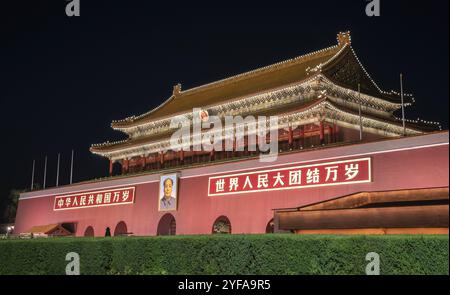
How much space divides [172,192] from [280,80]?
8.05 meters

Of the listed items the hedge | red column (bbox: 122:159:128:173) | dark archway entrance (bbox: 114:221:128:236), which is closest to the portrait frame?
dark archway entrance (bbox: 114:221:128:236)

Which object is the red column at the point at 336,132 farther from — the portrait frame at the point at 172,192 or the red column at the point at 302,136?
the portrait frame at the point at 172,192

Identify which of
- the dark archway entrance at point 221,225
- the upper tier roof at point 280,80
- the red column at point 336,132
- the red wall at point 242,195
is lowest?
the dark archway entrance at point 221,225

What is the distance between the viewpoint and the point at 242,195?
67.5ft

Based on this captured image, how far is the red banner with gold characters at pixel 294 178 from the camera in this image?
669 inches

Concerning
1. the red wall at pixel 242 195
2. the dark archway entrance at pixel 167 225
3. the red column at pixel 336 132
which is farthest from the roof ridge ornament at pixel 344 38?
the dark archway entrance at pixel 167 225

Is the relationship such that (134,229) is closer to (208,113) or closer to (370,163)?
(208,113)

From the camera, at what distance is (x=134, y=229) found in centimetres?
2530

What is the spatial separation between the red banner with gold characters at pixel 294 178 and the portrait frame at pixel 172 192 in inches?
79.9

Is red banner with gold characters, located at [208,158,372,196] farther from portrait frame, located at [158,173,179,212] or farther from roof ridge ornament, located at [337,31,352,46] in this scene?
roof ridge ornament, located at [337,31,352,46]

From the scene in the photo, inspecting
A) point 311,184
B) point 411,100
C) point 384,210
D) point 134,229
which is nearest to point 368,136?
point 411,100

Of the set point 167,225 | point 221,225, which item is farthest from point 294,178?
point 167,225

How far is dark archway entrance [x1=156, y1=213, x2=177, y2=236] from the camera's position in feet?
79.2

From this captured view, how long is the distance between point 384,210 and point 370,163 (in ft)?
18.5
